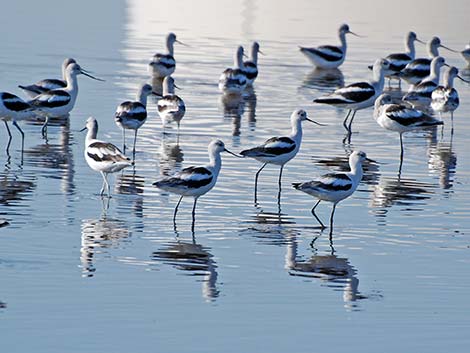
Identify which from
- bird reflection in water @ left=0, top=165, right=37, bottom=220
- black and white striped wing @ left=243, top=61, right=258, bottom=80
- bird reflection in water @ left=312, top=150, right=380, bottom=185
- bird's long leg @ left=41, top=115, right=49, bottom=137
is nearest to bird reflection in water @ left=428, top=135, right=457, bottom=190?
bird reflection in water @ left=312, top=150, right=380, bottom=185

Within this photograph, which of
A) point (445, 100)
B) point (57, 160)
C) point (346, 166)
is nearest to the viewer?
point (57, 160)

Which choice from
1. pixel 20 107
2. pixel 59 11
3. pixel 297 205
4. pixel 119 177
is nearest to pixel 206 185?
pixel 297 205

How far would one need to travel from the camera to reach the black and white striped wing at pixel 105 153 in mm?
15438

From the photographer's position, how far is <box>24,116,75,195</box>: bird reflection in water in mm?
16875

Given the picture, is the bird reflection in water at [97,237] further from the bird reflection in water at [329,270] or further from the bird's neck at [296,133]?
the bird's neck at [296,133]

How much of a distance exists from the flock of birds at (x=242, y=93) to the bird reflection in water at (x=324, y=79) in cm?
23

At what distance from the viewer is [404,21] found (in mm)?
42531

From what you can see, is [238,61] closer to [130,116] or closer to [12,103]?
[130,116]

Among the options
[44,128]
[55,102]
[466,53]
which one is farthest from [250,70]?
[44,128]

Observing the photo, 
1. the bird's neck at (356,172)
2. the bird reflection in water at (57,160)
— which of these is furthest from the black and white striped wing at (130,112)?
the bird's neck at (356,172)

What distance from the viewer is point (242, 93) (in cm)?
2666

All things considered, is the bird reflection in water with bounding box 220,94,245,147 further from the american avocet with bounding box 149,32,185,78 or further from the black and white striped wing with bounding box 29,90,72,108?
the black and white striped wing with bounding box 29,90,72,108

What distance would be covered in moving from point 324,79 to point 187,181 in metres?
16.0

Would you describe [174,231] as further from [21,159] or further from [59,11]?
[59,11]
